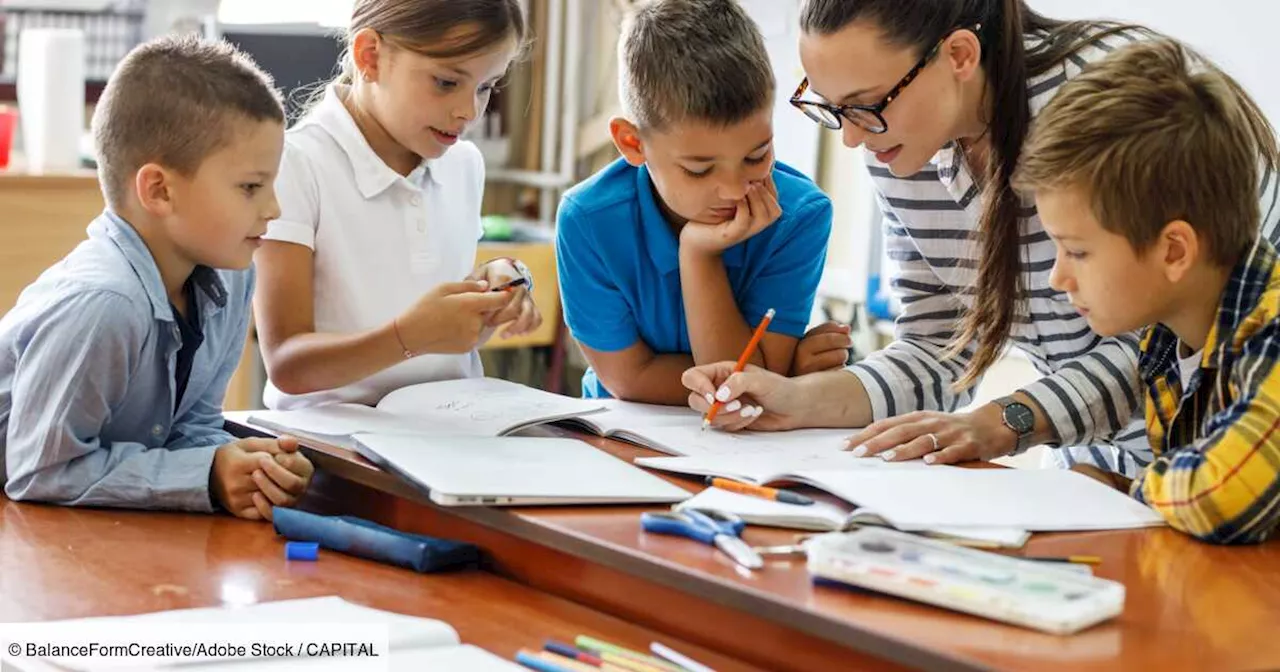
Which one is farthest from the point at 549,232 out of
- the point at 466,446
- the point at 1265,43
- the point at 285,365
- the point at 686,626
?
the point at 686,626

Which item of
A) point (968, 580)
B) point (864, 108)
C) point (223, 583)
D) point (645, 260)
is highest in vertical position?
point (864, 108)

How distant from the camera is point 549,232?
383 centimetres

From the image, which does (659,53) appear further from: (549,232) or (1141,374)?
(549,232)

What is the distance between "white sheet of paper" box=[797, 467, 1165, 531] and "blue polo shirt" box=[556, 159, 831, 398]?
50cm

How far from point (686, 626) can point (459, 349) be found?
0.62 m

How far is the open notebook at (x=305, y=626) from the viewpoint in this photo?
0.99 metres

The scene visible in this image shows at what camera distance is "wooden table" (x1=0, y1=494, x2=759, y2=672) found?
1127 mm

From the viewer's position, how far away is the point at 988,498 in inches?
50.5

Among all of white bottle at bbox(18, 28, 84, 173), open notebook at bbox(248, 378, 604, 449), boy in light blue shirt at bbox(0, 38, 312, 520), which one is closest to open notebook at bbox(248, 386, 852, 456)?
open notebook at bbox(248, 378, 604, 449)

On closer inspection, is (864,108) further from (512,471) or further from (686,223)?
(512,471)

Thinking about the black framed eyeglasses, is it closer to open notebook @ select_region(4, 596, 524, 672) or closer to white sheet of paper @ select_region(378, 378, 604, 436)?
white sheet of paper @ select_region(378, 378, 604, 436)

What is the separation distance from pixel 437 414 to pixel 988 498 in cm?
63

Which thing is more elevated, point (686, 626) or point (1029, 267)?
point (1029, 267)

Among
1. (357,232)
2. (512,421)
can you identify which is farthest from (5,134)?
(512,421)
